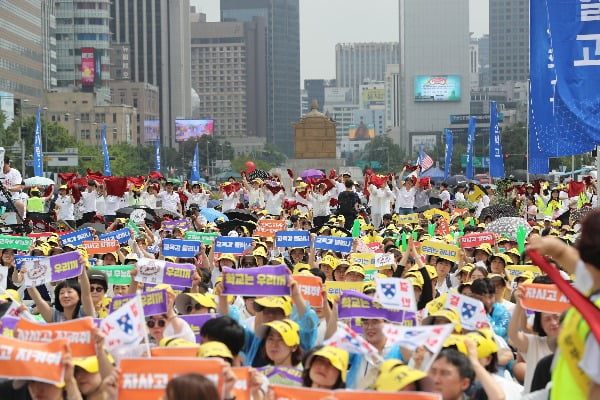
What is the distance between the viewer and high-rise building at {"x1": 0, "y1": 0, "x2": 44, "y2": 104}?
9931cm

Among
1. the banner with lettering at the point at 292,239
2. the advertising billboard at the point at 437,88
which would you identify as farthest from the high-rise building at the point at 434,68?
the banner with lettering at the point at 292,239

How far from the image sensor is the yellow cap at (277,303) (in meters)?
7.82

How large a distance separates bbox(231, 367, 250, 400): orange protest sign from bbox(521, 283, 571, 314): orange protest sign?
229cm

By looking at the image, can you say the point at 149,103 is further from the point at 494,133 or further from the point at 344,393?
the point at 344,393

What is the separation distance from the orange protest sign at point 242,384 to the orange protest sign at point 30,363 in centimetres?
74

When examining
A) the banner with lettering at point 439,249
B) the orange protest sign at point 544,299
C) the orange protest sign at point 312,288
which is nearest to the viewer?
the orange protest sign at point 544,299

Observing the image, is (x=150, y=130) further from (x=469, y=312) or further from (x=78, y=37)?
(x=469, y=312)

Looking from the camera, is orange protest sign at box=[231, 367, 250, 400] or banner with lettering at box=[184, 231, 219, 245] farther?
banner with lettering at box=[184, 231, 219, 245]

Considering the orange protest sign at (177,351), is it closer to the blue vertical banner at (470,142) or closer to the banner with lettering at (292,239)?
the banner with lettering at (292,239)

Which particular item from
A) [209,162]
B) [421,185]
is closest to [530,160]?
[421,185]

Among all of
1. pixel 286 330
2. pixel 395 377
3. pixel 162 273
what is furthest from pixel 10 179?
pixel 395 377

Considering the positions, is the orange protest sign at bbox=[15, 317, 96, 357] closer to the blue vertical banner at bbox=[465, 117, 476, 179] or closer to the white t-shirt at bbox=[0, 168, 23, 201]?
the white t-shirt at bbox=[0, 168, 23, 201]

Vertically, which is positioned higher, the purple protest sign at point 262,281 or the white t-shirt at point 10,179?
the white t-shirt at point 10,179

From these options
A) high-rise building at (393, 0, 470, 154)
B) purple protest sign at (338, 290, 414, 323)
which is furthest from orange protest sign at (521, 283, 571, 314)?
high-rise building at (393, 0, 470, 154)
